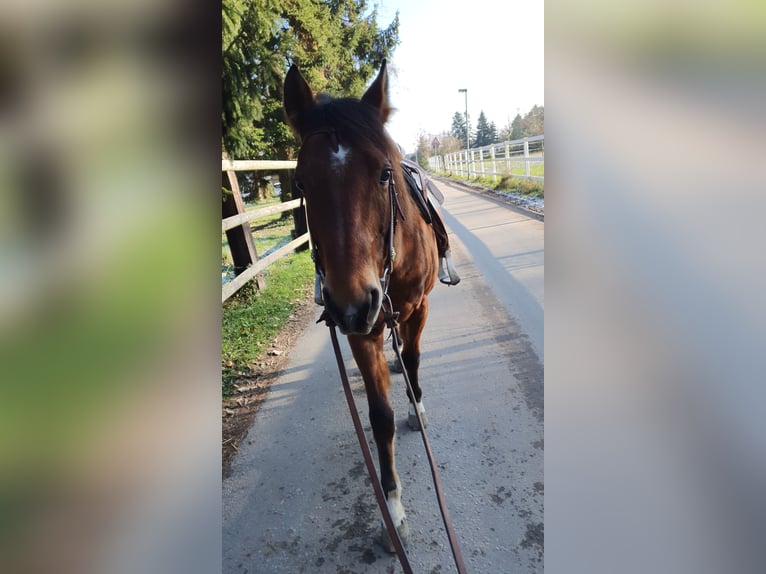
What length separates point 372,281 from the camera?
1.46 metres

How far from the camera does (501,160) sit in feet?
49.2

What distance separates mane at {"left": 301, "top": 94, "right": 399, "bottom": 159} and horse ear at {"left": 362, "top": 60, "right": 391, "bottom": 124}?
6.6 inches

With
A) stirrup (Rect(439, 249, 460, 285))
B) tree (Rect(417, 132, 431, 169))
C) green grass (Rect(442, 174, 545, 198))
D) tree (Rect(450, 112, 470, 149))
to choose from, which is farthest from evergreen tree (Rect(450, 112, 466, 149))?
stirrup (Rect(439, 249, 460, 285))

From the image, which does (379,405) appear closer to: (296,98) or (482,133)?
(296,98)

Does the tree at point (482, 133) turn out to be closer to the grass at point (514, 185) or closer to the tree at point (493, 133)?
the tree at point (493, 133)

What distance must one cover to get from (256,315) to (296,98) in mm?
3352

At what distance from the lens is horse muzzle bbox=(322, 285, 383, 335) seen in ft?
4.66

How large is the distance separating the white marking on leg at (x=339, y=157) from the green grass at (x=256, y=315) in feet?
7.49

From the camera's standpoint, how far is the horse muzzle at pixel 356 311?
1420 millimetres

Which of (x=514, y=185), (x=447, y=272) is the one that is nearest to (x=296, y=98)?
(x=447, y=272)

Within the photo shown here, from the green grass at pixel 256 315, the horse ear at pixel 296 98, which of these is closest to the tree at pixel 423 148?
the green grass at pixel 256 315
